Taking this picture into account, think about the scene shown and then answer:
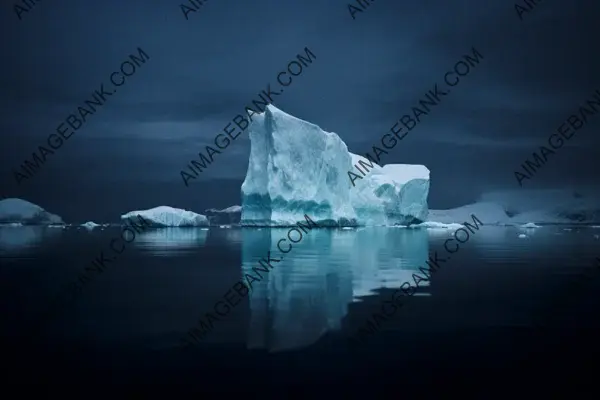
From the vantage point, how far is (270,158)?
34.2m

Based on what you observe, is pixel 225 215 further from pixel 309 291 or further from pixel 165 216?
pixel 309 291

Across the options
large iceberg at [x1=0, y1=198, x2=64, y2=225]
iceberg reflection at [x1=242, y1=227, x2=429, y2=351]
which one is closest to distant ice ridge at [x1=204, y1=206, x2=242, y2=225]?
large iceberg at [x1=0, y1=198, x2=64, y2=225]

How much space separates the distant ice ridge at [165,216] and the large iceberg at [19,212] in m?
13.9

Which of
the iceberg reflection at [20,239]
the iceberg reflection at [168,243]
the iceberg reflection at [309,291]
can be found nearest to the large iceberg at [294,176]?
the iceberg reflection at [168,243]

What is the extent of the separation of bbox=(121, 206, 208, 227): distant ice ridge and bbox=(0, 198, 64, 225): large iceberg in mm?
13883

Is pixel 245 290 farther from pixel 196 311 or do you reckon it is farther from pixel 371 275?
pixel 371 275

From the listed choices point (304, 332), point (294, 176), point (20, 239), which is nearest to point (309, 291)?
point (304, 332)

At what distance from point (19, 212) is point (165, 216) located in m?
17.5

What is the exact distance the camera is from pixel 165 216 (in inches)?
1721

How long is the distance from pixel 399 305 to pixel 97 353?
142 inches

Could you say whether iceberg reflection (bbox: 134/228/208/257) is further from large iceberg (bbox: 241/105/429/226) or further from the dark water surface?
large iceberg (bbox: 241/105/429/226)

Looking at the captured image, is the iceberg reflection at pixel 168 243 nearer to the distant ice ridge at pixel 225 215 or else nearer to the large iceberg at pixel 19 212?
the large iceberg at pixel 19 212

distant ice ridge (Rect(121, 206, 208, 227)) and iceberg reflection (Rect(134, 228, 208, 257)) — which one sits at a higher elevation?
distant ice ridge (Rect(121, 206, 208, 227))

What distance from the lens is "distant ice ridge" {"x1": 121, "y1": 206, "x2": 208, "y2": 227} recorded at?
4319 cm
